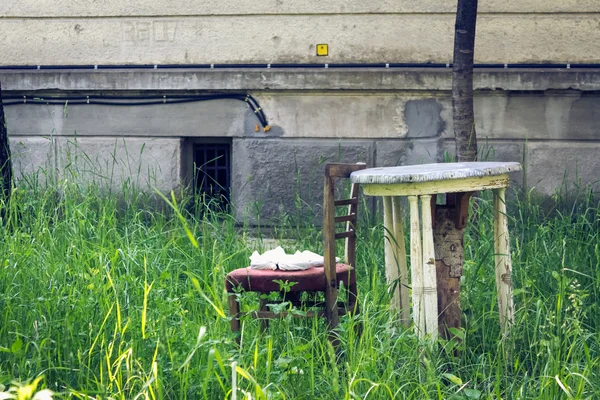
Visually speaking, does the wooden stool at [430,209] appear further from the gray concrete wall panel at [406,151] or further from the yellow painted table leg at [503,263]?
the gray concrete wall panel at [406,151]

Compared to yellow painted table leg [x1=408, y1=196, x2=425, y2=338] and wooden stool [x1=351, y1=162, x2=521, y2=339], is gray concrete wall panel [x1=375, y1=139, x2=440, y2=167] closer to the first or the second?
wooden stool [x1=351, y1=162, x2=521, y2=339]

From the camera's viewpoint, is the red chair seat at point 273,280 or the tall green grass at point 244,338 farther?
the red chair seat at point 273,280

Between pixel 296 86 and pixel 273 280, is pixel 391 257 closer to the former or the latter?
pixel 273 280

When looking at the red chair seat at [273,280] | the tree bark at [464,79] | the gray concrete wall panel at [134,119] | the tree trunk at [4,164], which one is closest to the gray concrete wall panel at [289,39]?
the gray concrete wall panel at [134,119]

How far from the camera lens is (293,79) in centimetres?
726

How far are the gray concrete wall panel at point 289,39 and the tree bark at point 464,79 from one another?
123 centimetres

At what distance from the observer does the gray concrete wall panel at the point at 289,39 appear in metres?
7.14

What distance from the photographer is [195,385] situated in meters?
3.13

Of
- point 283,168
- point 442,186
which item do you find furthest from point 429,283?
point 283,168

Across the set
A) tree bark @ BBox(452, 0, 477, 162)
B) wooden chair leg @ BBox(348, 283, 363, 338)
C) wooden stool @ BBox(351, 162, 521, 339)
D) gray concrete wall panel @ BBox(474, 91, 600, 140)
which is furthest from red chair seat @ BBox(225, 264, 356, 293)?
gray concrete wall panel @ BBox(474, 91, 600, 140)

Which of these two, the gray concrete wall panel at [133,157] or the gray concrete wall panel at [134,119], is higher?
the gray concrete wall panel at [134,119]

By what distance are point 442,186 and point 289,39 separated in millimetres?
4276

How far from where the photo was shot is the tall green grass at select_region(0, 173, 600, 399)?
309 cm

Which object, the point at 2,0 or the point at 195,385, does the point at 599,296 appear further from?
the point at 2,0
